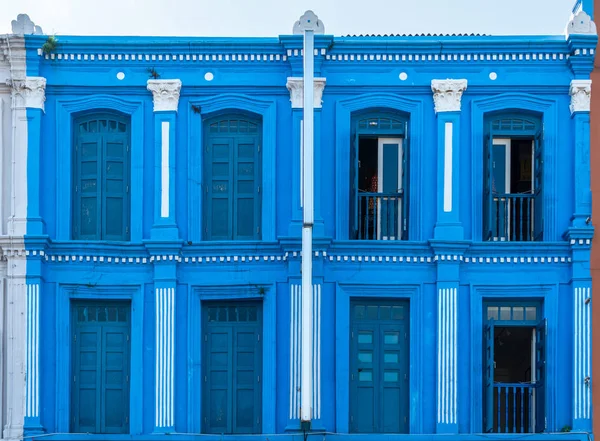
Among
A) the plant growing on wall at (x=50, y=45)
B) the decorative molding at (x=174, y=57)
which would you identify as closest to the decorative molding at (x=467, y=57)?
the decorative molding at (x=174, y=57)

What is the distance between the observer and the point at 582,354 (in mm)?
17844

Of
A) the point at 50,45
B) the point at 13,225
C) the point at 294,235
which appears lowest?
the point at 294,235

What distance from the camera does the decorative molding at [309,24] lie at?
18.4 meters

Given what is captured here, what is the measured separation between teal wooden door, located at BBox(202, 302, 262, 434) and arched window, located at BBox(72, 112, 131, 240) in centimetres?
200

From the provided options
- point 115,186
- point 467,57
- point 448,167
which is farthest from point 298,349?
point 467,57

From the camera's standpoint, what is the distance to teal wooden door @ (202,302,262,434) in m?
18.2

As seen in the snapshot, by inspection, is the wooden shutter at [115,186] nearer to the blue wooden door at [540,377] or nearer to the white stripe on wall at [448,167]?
the white stripe on wall at [448,167]

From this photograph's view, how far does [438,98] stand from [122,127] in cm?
481

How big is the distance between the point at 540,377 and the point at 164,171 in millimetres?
6356

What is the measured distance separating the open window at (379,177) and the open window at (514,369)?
6.52ft

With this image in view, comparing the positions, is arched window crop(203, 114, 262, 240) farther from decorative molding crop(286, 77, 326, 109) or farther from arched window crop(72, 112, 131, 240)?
arched window crop(72, 112, 131, 240)

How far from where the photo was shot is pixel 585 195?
1814cm

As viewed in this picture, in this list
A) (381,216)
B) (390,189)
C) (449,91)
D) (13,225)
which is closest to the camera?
(13,225)

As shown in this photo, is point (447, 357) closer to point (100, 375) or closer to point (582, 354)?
point (582, 354)
